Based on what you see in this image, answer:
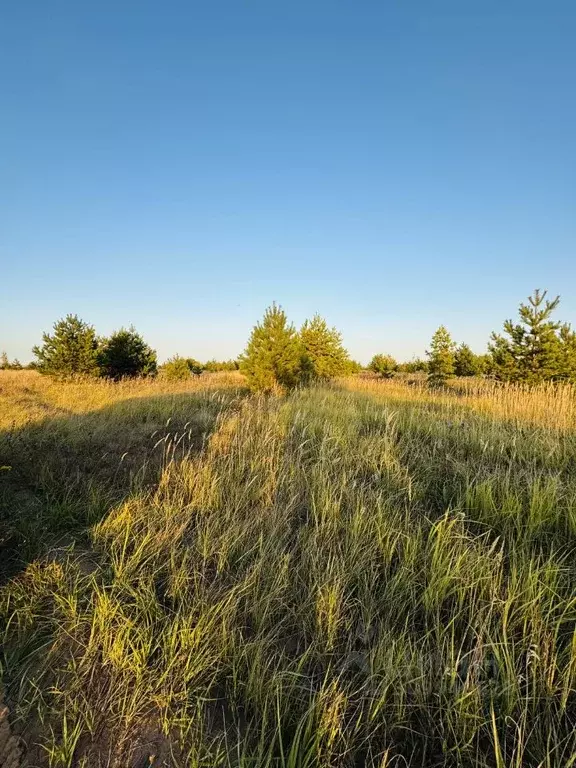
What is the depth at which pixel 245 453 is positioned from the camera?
451 centimetres

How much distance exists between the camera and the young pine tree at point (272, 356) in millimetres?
12609

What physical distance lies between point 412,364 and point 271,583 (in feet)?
119

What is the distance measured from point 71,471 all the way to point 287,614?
9.90 feet

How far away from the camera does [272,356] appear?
1270 centimetres

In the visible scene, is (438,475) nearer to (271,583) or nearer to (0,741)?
(271,583)

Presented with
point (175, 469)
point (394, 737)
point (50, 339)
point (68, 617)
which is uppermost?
point (50, 339)

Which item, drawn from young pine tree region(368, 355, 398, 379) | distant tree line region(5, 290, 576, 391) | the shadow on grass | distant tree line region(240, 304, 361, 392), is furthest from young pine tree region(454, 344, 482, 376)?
the shadow on grass

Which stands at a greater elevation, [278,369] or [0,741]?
[278,369]

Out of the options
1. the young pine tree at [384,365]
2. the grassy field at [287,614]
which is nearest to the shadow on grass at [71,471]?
the grassy field at [287,614]

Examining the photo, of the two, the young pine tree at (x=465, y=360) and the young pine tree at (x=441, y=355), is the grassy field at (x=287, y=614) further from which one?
the young pine tree at (x=465, y=360)

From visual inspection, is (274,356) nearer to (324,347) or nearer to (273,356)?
(273,356)

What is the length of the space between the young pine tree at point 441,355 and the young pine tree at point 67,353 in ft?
53.6

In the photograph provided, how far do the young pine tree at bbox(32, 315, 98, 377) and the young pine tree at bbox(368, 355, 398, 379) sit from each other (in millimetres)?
19746

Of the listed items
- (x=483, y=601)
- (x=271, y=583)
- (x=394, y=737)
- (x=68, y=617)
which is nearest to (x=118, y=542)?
(x=68, y=617)
